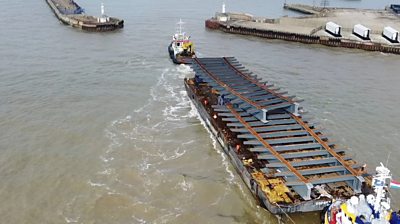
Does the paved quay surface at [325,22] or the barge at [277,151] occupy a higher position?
the paved quay surface at [325,22]

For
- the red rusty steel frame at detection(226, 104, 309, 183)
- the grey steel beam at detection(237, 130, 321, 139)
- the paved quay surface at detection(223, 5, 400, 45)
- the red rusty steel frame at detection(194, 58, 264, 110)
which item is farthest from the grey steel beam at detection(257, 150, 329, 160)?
the paved quay surface at detection(223, 5, 400, 45)

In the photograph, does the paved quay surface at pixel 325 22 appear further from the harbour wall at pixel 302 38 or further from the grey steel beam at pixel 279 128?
the grey steel beam at pixel 279 128

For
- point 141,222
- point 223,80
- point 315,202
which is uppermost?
point 223,80

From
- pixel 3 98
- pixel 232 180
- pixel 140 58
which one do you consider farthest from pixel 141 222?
pixel 140 58

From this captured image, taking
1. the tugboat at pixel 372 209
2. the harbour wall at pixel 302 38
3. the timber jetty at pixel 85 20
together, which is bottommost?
the tugboat at pixel 372 209

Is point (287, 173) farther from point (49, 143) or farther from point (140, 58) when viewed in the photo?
point (140, 58)

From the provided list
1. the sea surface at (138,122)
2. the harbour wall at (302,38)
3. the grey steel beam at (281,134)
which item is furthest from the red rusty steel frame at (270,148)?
the harbour wall at (302,38)
